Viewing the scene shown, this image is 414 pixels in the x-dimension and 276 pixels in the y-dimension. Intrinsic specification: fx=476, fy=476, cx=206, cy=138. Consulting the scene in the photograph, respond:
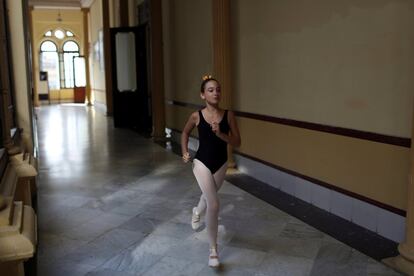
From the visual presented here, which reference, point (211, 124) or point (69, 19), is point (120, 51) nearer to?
point (211, 124)

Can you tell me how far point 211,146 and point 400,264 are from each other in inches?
61.3

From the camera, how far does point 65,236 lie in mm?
4098

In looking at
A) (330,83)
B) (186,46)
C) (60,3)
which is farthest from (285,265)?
(60,3)

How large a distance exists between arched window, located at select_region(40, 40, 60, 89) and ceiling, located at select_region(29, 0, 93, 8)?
5003 mm

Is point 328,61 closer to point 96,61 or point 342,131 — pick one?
point 342,131

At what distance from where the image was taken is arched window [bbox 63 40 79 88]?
25.7 meters

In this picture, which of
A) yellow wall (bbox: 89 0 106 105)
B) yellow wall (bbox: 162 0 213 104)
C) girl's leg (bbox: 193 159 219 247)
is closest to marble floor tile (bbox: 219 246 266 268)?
girl's leg (bbox: 193 159 219 247)

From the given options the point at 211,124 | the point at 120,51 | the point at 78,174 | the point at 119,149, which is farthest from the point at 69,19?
the point at 211,124

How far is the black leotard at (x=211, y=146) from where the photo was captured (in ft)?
10.7

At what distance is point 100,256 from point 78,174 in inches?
123

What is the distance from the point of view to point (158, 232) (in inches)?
164

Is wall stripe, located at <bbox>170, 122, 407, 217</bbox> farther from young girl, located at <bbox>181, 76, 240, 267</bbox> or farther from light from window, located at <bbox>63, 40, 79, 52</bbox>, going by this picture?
light from window, located at <bbox>63, 40, 79, 52</bbox>

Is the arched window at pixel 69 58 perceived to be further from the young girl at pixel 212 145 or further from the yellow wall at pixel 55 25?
the young girl at pixel 212 145

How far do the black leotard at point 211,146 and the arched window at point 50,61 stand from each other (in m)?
24.2
